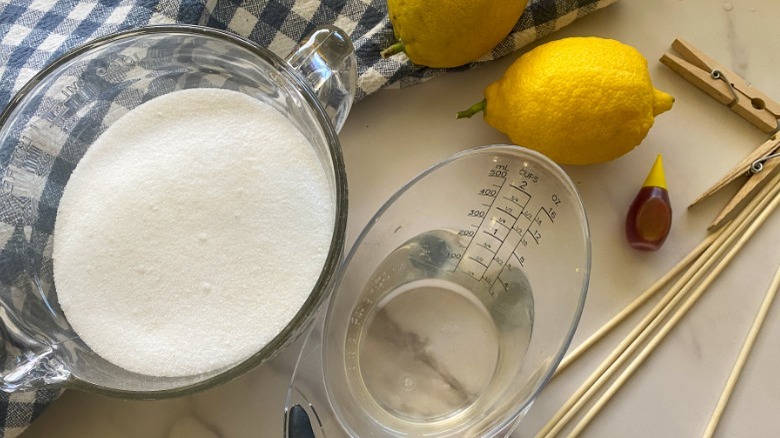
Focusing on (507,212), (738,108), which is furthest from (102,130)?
(738,108)

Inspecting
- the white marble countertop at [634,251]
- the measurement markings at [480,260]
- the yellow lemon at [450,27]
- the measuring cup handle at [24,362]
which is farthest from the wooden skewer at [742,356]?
the measuring cup handle at [24,362]

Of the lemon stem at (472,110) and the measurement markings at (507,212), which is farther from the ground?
the lemon stem at (472,110)

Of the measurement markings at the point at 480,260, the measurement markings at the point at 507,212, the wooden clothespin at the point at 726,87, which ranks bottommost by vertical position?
the measurement markings at the point at 480,260

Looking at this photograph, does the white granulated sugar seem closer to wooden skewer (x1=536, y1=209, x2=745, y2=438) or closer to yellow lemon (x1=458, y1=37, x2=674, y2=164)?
yellow lemon (x1=458, y1=37, x2=674, y2=164)

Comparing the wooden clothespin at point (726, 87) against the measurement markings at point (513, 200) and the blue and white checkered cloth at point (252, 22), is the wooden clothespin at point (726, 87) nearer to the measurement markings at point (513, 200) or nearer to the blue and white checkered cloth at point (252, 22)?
the blue and white checkered cloth at point (252, 22)

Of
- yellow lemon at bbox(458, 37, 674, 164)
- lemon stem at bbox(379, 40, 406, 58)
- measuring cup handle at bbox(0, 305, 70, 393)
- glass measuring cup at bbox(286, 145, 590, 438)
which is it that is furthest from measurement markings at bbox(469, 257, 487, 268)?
measuring cup handle at bbox(0, 305, 70, 393)

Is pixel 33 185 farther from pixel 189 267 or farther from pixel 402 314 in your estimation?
pixel 402 314
